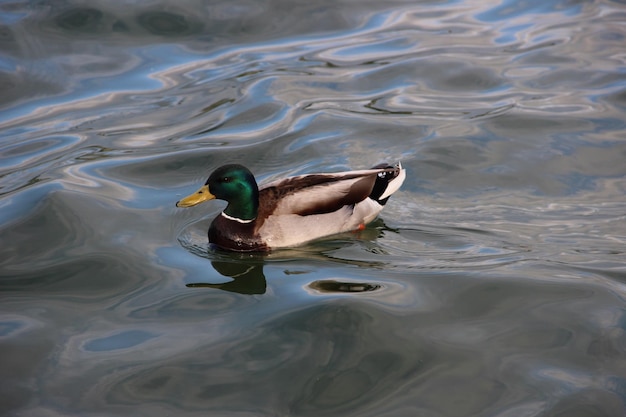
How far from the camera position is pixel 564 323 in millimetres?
6105

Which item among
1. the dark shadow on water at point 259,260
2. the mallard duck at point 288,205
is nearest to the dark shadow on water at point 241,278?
the dark shadow on water at point 259,260

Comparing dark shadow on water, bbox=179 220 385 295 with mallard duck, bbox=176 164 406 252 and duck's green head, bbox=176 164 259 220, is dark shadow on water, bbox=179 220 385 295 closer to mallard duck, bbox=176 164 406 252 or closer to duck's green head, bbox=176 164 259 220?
mallard duck, bbox=176 164 406 252

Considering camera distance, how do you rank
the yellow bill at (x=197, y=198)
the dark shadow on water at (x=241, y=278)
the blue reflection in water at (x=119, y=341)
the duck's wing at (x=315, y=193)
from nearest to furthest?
the blue reflection in water at (x=119, y=341), the dark shadow on water at (x=241, y=278), the yellow bill at (x=197, y=198), the duck's wing at (x=315, y=193)

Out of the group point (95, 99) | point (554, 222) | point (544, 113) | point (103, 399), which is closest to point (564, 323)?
point (554, 222)

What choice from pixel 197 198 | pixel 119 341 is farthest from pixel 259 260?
pixel 119 341

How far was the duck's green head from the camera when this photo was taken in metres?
7.80

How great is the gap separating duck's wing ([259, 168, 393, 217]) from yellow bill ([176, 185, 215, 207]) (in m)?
0.49

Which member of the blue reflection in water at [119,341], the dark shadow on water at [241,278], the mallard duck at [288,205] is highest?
the mallard duck at [288,205]

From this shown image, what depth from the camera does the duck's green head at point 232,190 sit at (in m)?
7.80

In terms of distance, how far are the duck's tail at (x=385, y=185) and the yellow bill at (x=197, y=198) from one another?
1470 millimetres

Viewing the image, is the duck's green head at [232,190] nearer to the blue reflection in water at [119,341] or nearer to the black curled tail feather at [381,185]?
the black curled tail feather at [381,185]

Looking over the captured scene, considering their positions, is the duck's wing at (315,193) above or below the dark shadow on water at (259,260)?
above

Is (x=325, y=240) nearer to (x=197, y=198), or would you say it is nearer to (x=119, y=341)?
(x=197, y=198)

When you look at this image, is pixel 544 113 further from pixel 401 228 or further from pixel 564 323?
pixel 564 323
